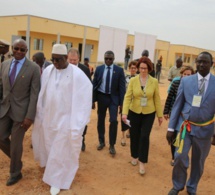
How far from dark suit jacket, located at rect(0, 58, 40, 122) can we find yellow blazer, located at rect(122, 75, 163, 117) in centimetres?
163

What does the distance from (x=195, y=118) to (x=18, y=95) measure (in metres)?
2.50

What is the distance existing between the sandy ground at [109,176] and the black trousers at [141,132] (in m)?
0.37

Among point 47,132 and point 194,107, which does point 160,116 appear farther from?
point 47,132

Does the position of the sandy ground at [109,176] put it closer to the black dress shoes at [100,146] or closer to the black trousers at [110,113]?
the black dress shoes at [100,146]

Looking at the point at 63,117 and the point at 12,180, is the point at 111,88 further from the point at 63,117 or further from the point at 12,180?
the point at 12,180

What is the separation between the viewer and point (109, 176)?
4734 millimetres

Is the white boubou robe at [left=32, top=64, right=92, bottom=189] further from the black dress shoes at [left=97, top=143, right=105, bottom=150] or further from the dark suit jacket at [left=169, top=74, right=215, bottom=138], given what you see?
the black dress shoes at [left=97, top=143, right=105, bottom=150]

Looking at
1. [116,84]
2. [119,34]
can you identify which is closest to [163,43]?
[119,34]

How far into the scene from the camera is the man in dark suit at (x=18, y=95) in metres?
3.92

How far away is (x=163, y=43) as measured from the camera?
44.1 m

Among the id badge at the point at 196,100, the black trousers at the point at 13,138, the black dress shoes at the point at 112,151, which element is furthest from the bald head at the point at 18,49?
the black dress shoes at the point at 112,151

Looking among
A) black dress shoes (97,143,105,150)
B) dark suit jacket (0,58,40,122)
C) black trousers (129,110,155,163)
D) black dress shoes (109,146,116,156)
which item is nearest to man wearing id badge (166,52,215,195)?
black trousers (129,110,155,163)

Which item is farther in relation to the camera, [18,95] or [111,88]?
[111,88]

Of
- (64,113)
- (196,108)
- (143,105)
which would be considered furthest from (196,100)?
(64,113)
